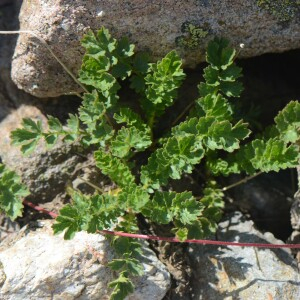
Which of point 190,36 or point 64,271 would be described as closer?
point 64,271

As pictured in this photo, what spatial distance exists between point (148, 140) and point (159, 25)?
0.84 m

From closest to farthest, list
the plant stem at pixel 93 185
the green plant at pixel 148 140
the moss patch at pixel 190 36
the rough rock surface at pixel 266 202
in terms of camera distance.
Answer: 1. the green plant at pixel 148 140
2. the moss patch at pixel 190 36
3. the plant stem at pixel 93 185
4. the rough rock surface at pixel 266 202

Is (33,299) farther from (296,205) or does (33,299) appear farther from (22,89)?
(296,205)

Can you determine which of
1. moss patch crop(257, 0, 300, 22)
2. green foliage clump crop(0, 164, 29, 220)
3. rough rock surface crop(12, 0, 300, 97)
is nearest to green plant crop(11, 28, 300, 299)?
rough rock surface crop(12, 0, 300, 97)

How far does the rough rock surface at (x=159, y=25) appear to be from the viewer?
3865mm

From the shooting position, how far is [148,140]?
160 inches

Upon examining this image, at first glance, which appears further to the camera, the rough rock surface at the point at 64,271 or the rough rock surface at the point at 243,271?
the rough rock surface at the point at 243,271

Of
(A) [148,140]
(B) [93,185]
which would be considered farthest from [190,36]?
(B) [93,185]

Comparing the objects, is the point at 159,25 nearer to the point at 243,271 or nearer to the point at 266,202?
the point at 266,202

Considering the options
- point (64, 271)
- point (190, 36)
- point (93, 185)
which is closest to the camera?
point (64, 271)

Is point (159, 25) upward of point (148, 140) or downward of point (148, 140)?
upward

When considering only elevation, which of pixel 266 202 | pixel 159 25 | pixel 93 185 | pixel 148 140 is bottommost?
pixel 266 202

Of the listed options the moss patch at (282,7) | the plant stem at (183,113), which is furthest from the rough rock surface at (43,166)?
the moss patch at (282,7)

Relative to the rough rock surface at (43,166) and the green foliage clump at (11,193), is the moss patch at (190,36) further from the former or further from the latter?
the green foliage clump at (11,193)
